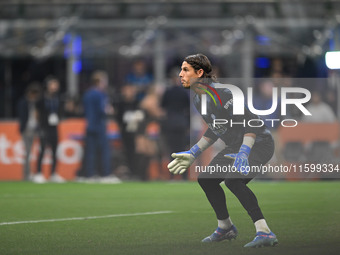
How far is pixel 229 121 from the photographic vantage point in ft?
25.9

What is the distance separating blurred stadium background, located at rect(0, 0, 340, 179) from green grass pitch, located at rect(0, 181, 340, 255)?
615cm

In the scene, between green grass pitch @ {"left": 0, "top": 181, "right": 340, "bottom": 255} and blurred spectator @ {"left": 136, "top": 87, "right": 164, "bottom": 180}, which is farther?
blurred spectator @ {"left": 136, "top": 87, "right": 164, "bottom": 180}

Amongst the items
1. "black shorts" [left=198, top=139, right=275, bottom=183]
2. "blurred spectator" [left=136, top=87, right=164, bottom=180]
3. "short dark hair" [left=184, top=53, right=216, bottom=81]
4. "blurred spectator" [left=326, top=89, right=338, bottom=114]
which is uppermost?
"short dark hair" [left=184, top=53, right=216, bottom=81]

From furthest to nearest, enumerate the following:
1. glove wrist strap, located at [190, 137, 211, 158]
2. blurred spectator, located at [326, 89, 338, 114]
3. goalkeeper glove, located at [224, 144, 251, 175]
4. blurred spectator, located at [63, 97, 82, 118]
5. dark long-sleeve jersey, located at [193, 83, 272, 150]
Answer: blurred spectator, located at [63, 97, 82, 118] < blurred spectator, located at [326, 89, 338, 114] < glove wrist strap, located at [190, 137, 211, 158] < dark long-sleeve jersey, located at [193, 83, 272, 150] < goalkeeper glove, located at [224, 144, 251, 175]

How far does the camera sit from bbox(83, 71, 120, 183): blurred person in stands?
62.8 feet

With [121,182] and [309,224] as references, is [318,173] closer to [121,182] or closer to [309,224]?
[121,182]

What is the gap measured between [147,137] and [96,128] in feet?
4.22

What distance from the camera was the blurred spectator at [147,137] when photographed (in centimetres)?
1956

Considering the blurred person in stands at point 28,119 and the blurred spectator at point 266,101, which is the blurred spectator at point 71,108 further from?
the blurred spectator at point 266,101

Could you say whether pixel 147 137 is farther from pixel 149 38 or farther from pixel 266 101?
pixel 266 101

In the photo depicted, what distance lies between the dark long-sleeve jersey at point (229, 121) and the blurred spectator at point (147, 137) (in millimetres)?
11357

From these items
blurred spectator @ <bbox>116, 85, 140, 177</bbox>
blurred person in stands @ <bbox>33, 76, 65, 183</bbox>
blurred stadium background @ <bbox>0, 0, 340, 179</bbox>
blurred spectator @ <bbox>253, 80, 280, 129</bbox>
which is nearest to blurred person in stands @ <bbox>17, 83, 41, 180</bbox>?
blurred person in stands @ <bbox>33, 76, 65, 183</bbox>

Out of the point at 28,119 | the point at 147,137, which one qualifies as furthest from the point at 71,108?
the point at 147,137

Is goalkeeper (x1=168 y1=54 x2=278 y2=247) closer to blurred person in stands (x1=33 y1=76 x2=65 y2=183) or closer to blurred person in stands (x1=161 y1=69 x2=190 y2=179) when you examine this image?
blurred person in stands (x1=161 y1=69 x2=190 y2=179)
